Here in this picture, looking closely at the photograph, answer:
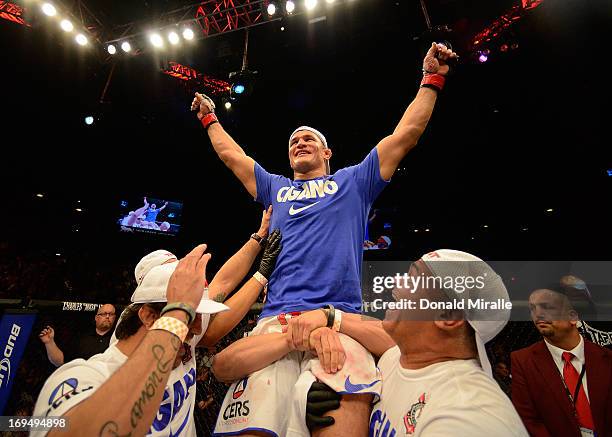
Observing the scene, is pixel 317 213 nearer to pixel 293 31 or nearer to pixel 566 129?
pixel 293 31

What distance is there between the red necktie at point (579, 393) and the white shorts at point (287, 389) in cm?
243

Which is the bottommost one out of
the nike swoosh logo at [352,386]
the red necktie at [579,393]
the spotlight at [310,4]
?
the red necktie at [579,393]

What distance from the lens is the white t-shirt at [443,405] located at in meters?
0.93

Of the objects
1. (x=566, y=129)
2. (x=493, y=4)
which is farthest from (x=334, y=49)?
(x=566, y=129)

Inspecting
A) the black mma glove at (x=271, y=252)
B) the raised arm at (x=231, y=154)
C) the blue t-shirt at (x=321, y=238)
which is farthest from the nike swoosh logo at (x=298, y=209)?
the raised arm at (x=231, y=154)

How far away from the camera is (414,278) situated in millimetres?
1460

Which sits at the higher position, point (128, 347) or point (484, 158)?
point (484, 158)

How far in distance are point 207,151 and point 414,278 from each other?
43.4ft

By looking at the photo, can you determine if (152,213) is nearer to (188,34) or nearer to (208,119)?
(188,34)

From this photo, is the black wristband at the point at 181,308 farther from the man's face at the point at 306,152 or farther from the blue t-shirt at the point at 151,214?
the blue t-shirt at the point at 151,214

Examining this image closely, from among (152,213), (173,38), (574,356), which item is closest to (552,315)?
(574,356)

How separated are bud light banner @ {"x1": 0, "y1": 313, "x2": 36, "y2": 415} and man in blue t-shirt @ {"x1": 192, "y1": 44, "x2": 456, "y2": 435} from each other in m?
2.04

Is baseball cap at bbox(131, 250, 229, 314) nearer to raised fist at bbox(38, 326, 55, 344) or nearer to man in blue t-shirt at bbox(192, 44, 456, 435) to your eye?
man in blue t-shirt at bbox(192, 44, 456, 435)

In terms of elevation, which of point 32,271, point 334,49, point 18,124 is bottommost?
point 32,271
